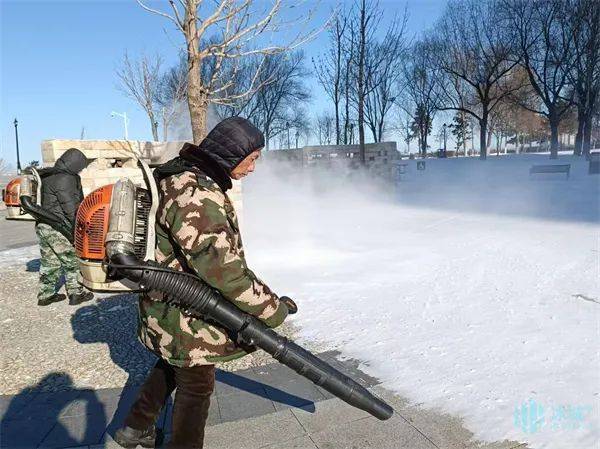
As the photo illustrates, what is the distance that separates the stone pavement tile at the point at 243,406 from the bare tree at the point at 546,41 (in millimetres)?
23192

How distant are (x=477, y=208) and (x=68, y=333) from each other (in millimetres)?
8962

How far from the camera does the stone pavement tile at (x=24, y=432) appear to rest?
2.31 m

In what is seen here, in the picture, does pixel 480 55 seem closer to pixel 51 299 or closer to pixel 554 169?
pixel 554 169

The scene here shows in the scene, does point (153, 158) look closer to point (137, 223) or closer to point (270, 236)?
point (270, 236)

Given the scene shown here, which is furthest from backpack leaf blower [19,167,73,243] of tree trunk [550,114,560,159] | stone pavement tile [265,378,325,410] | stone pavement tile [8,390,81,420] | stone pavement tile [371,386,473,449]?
tree trunk [550,114,560,159]

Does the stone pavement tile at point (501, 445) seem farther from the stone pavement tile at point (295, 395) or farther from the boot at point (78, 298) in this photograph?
the boot at point (78, 298)

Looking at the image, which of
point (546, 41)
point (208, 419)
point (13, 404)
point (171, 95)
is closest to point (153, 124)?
point (171, 95)

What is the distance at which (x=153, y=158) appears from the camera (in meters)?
7.39

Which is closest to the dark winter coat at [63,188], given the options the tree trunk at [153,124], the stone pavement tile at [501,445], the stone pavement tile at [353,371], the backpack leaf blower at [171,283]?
the stone pavement tile at [353,371]

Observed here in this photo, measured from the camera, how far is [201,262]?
1.61 m

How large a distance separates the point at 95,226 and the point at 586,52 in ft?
76.4

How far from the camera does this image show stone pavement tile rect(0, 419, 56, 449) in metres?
2.31

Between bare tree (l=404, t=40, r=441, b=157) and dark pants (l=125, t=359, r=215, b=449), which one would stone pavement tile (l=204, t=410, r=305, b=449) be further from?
bare tree (l=404, t=40, r=441, b=157)

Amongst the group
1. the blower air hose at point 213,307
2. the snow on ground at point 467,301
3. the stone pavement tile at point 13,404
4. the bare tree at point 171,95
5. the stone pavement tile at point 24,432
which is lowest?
the stone pavement tile at point 13,404
